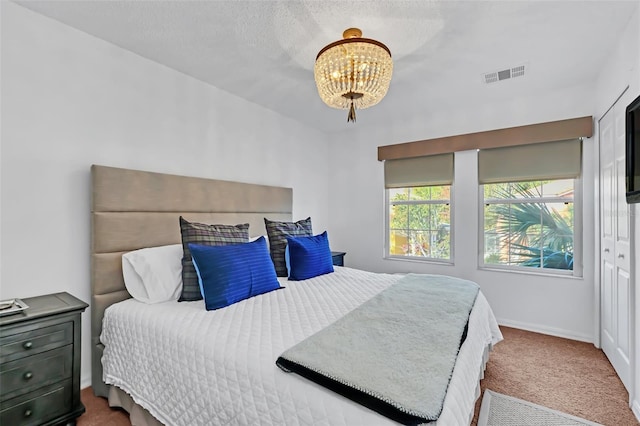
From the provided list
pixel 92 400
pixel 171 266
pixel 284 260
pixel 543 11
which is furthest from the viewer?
pixel 284 260

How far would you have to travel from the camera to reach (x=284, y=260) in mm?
2752

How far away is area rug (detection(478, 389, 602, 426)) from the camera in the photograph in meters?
1.75

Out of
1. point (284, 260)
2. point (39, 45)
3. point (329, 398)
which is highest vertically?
point (39, 45)

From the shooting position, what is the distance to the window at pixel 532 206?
2.96 metres

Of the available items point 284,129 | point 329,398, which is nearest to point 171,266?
point 329,398

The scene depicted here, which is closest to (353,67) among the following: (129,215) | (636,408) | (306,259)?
(306,259)

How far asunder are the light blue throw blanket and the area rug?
2.14 feet

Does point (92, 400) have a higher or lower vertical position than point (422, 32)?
lower

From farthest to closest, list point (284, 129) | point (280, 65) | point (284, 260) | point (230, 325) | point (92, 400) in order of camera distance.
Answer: point (284, 129) < point (284, 260) < point (280, 65) < point (92, 400) < point (230, 325)

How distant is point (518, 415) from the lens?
5.92 ft

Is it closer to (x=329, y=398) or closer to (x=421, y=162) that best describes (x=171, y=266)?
(x=329, y=398)

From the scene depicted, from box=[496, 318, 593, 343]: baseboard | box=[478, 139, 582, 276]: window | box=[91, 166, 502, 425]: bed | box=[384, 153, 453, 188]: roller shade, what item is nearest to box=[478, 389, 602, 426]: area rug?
box=[91, 166, 502, 425]: bed

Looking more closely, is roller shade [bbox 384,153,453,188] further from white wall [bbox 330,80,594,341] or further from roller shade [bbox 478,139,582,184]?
roller shade [bbox 478,139,582,184]

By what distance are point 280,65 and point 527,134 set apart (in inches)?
99.7
